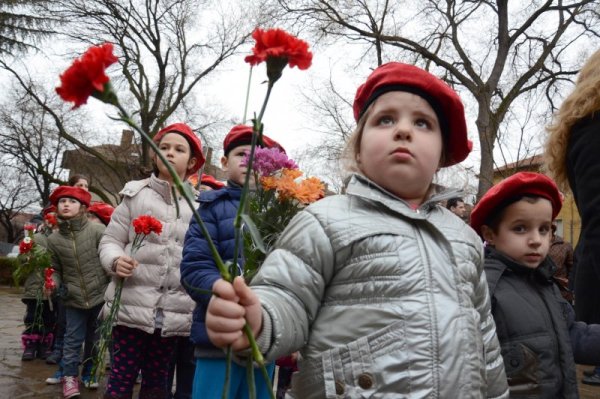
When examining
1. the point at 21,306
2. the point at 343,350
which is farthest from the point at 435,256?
the point at 21,306

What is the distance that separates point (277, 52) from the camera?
970 millimetres

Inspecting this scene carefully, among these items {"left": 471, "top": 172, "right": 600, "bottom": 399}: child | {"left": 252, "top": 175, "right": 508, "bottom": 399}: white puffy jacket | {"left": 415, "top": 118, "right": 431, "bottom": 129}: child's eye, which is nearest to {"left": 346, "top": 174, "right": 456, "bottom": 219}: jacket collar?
{"left": 252, "top": 175, "right": 508, "bottom": 399}: white puffy jacket

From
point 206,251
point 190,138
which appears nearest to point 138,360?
point 206,251

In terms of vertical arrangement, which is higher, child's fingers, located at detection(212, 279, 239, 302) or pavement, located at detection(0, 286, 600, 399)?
child's fingers, located at detection(212, 279, 239, 302)

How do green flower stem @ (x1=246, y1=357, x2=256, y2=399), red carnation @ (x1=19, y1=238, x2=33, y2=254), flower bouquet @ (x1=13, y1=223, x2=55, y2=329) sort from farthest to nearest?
red carnation @ (x1=19, y1=238, x2=33, y2=254) < flower bouquet @ (x1=13, y1=223, x2=55, y2=329) < green flower stem @ (x1=246, y1=357, x2=256, y2=399)

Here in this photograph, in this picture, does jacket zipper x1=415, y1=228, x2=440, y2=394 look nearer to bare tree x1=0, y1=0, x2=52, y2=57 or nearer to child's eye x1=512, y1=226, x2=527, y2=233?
child's eye x1=512, y1=226, x2=527, y2=233

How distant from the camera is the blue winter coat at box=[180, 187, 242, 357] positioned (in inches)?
98.3

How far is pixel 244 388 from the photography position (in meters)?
2.54

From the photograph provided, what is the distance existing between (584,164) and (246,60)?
4.19 ft

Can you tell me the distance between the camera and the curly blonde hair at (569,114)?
1.90m

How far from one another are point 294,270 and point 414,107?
66 cm

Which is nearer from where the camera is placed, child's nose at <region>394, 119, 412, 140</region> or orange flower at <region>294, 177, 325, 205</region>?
child's nose at <region>394, 119, 412, 140</region>

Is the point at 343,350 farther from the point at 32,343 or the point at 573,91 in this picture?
the point at 32,343

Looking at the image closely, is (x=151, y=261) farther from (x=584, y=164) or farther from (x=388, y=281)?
(x=584, y=164)
